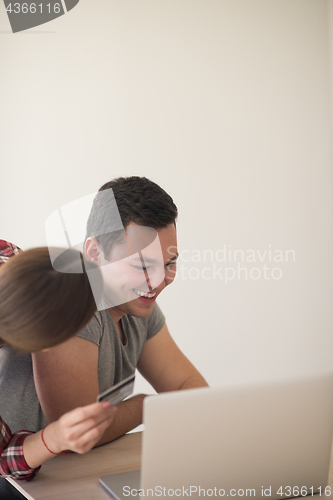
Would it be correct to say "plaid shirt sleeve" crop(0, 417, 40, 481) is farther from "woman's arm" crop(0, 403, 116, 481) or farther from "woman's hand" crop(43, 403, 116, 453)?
"woman's hand" crop(43, 403, 116, 453)

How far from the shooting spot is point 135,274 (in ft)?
4.03

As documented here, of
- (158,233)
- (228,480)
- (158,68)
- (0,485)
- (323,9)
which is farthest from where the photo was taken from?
(323,9)

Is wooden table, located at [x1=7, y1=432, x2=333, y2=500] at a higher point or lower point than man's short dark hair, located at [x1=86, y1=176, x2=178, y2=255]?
lower

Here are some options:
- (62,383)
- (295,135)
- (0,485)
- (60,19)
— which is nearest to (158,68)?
(60,19)

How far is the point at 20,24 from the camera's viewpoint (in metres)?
2.29

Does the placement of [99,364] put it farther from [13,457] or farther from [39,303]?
[39,303]

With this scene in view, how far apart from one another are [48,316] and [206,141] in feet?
6.62

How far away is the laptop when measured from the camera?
660 mm

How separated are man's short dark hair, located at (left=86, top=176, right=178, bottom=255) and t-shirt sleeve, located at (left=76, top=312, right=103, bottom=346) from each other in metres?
0.19

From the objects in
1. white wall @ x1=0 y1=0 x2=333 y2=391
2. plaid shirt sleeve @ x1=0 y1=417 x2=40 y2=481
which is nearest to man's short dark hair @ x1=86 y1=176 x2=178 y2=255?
plaid shirt sleeve @ x1=0 y1=417 x2=40 y2=481

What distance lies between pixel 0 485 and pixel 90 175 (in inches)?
65.8

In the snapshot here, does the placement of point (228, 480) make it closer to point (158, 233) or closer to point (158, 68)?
point (158, 233)

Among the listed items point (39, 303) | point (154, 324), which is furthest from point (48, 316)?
point (154, 324)

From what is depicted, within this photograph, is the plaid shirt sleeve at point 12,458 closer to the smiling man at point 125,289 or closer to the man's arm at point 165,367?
the smiling man at point 125,289
